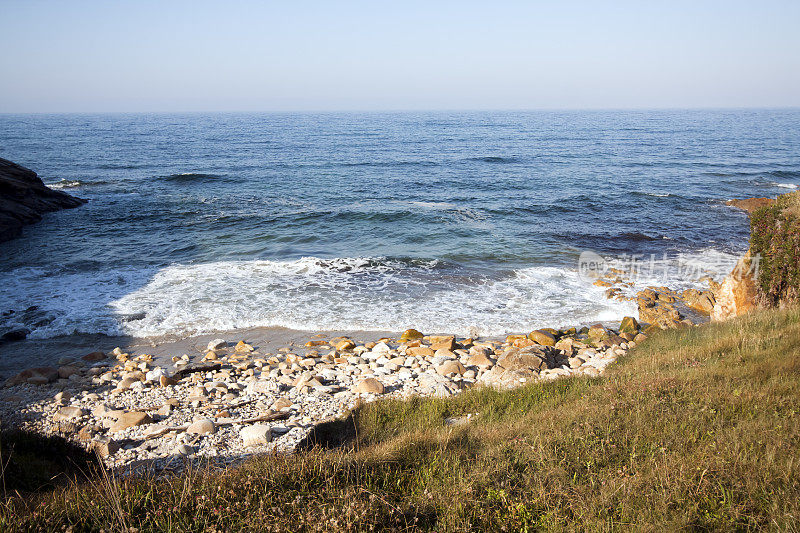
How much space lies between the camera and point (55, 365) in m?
10.4

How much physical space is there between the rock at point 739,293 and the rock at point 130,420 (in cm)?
1198

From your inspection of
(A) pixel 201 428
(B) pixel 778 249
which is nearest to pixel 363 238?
(A) pixel 201 428

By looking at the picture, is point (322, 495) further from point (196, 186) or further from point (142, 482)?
point (196, 186)

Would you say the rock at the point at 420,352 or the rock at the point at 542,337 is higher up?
the rock at the point at 542,337

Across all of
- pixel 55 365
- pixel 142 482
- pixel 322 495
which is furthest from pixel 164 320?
pixel 322 495

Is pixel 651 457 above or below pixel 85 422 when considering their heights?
above

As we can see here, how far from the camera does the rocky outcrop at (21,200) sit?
22281 mm

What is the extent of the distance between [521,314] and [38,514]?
38.9 ft

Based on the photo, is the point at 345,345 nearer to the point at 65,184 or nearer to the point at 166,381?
the point at 166,381

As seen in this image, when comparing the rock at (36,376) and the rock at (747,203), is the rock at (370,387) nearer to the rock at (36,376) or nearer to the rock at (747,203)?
the rock at (36,376)

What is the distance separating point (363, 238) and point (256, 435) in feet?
50.4

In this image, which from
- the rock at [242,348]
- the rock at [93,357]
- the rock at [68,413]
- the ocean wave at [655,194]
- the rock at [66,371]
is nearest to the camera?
the rock at [68,413]

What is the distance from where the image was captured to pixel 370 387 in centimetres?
880

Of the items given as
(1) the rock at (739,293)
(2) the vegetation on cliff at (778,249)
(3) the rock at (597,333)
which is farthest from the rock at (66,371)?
(2) the vegetation on cliff at (778,249)
